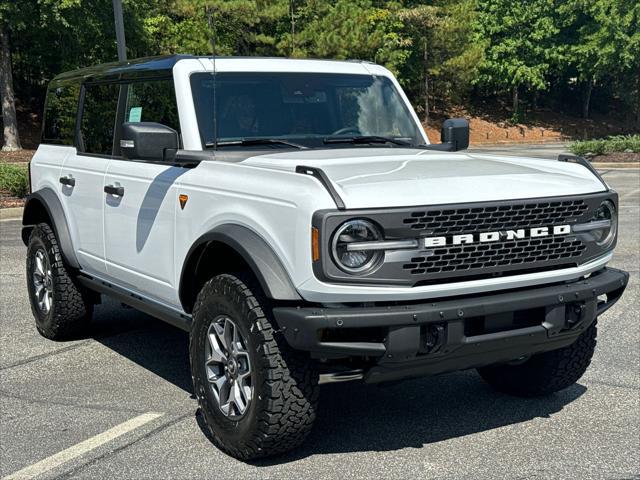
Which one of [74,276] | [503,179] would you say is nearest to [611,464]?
[503,179]

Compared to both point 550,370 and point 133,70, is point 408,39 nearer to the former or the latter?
point 133,70

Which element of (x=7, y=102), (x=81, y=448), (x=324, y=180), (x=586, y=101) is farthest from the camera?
(x=586, y=101)

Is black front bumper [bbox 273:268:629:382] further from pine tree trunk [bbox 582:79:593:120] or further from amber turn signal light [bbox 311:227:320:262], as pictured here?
pine tree trunk [bbox 582:79:593:120]

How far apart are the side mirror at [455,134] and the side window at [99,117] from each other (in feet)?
7.27

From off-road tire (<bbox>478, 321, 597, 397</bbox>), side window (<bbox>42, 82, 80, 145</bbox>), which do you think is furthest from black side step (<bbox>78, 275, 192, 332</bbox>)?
off-road tire (<bbox>478, 321, 597, 397</bbox>)

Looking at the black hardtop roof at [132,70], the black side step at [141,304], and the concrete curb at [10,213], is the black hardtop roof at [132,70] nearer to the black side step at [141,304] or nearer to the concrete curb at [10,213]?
the black side step at [141,304]

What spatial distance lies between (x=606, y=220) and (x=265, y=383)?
6.33 feet

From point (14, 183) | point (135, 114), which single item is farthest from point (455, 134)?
point (14, 183)

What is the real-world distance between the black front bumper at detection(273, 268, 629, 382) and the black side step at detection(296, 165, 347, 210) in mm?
456

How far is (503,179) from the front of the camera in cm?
402

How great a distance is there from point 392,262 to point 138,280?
2.05 metres

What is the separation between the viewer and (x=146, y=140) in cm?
442

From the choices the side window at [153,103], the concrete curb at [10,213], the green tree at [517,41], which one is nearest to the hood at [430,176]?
the side window at [153,103]

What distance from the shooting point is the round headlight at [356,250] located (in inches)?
140
